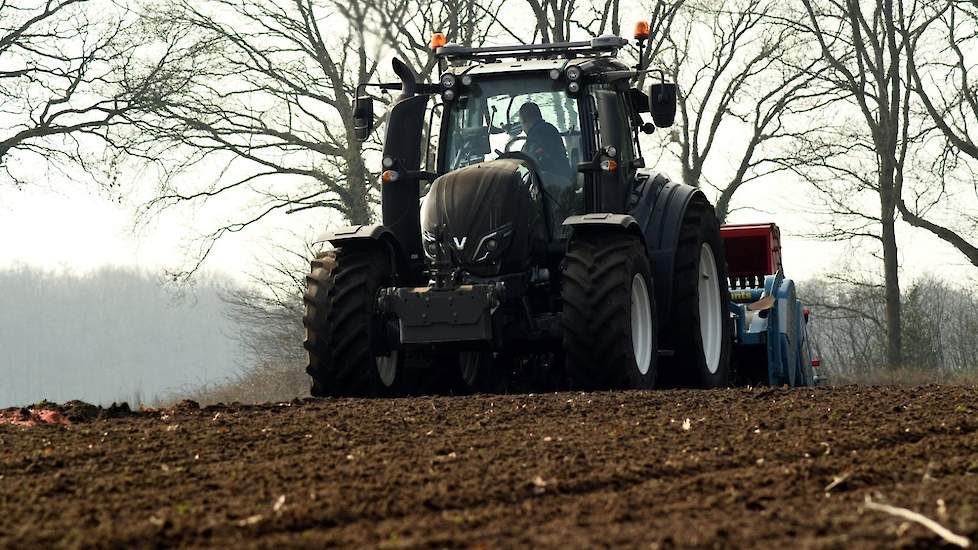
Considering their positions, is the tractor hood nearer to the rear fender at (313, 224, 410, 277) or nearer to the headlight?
the headlight

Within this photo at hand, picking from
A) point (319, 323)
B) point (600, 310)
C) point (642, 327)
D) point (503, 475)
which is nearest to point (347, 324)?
point (319, 323)

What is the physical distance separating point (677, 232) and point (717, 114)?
18.9 metres

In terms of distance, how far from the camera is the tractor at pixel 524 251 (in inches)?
379

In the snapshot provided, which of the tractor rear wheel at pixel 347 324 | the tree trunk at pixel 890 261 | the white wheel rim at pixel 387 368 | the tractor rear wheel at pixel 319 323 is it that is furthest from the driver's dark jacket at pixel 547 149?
the tree trunk at pixel 890 261

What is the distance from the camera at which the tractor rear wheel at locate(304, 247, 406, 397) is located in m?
9.89

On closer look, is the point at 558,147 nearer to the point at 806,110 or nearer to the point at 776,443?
the point at 776,443

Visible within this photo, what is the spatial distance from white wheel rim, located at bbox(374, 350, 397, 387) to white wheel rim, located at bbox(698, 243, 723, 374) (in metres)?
2.61

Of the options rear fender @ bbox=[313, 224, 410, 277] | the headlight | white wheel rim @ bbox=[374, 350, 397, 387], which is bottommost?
white wheel rim @ bbox=[374, 350, 397, 387]

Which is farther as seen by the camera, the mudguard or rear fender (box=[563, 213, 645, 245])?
the mudguard

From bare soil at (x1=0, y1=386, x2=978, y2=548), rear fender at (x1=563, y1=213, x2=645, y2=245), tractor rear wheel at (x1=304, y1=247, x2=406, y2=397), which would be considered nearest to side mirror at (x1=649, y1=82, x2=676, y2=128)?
rear fender at (x1=563, y1=213, x2=645, y2=245)

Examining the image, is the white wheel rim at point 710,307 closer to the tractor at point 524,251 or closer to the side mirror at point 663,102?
the tractor at point 524,251

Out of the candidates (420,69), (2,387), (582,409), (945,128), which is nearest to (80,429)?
(582,409)

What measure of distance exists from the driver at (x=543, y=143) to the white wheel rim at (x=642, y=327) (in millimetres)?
1066

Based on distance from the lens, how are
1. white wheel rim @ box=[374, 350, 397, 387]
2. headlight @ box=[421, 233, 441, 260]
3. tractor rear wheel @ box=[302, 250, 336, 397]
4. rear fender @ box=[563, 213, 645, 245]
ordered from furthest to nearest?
white wheel rim @ box=[374, 350, 397, 387], tractor rear wheel @ box=[302, 250, 336, 397], headlight @ box=[421, 233, 441, 260], rear fender @ box=[563, 213, 645, 245]
